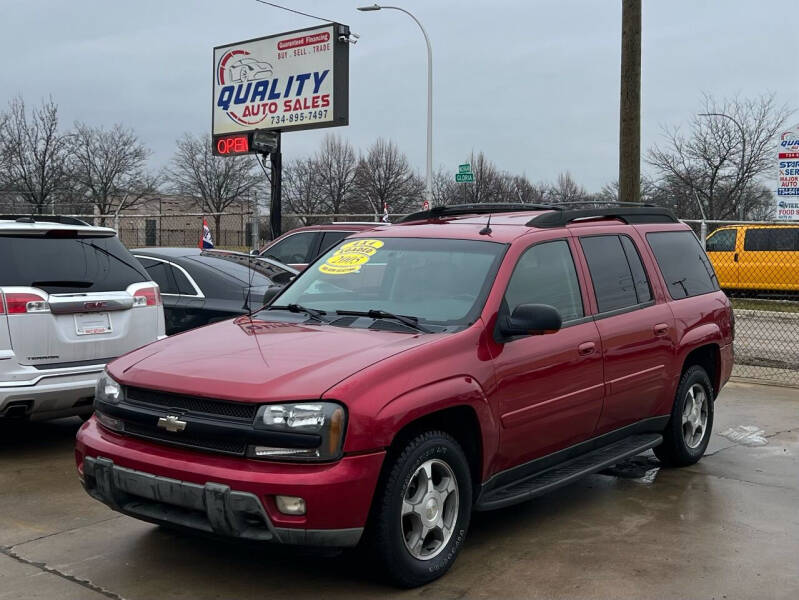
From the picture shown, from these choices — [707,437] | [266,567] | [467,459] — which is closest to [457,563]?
[467,459]

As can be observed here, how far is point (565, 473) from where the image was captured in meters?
5.25

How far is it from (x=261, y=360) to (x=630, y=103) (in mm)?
8109

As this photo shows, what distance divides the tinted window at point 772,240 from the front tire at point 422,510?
64.7 ft

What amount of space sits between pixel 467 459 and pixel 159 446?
1.53m

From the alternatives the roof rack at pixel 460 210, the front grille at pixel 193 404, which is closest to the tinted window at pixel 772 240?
the roof rack at pixel 460 210

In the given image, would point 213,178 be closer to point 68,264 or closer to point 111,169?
point 111,169

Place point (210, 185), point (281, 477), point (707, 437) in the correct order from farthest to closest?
point (210, 185) → point (707, 437) → point (281, 477)

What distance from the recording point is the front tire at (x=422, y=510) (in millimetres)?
4105

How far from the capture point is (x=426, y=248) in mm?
5480

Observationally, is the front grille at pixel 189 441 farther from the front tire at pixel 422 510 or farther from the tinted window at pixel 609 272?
the tinted window at pixel 609 272

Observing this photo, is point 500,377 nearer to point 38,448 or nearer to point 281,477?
point 281,477

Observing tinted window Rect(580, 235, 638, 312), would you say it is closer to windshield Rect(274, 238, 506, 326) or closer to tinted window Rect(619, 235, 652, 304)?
tinted window Rect(619, 235, 652, 304)

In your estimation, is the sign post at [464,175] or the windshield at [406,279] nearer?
the windshield at [406,279]

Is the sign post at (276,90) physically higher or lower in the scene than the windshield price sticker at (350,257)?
higher
